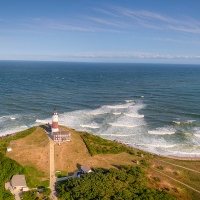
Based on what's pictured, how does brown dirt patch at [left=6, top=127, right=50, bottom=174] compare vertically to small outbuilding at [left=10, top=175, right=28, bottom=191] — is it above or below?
above

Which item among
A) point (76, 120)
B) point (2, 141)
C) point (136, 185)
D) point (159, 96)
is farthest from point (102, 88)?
point (136, 185)

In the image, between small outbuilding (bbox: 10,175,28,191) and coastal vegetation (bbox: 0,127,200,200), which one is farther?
small outbuilding (bbox: 10,175,28,191)

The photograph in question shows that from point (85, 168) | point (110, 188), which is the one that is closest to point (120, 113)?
point (85, 168)

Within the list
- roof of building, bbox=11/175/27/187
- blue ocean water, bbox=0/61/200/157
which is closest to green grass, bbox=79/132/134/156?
blue ocean water, bbox=0/61/200/157

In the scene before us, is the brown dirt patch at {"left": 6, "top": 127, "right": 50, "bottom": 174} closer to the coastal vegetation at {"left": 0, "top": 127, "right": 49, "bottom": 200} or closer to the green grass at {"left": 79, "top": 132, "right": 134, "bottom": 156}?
the coastal vegetation at {"left": 0, "top": 127, "right": 49, "bottom": 200}

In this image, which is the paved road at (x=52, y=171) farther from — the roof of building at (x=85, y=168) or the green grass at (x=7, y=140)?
the green grass at (x=7, y=140)

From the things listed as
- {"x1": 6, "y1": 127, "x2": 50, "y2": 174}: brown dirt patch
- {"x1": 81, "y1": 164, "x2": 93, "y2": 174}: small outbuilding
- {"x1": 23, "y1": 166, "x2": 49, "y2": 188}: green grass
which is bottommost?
{"x1": 23, "y1": 166, "x2": 49, "y2": 188}: green grass

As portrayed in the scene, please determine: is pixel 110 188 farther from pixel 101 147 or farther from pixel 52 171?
pixel 101 147
